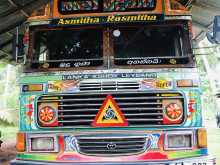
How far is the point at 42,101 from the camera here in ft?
19.6

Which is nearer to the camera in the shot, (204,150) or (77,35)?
(204,150)

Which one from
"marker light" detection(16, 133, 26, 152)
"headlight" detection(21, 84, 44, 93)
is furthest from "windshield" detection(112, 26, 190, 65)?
"marker light" detection(16, 133, 26, 152)

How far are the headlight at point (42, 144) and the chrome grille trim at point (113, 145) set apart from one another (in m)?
0.35

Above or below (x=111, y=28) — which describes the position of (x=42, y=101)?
below

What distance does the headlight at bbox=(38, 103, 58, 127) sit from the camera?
19.5 ft

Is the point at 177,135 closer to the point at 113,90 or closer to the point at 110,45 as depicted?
the point at 113,90

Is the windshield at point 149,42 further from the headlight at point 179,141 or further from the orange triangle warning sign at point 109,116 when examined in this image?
the headlight at point 179,141

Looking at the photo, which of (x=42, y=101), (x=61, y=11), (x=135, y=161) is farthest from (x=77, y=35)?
(x=135, y=161)

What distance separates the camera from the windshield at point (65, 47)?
20.6ft

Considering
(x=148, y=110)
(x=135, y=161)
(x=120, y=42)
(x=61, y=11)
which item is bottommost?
(x=135, y=161)

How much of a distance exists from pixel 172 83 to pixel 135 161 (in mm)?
1091

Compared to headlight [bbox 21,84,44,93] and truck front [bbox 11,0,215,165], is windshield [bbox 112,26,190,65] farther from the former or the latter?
headlight [bbox 21,84,44,93]

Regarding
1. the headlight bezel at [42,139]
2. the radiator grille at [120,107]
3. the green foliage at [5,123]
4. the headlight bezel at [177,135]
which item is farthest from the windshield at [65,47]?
the green foliage at [5,123]

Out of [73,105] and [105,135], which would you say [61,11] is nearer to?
[73,105]
